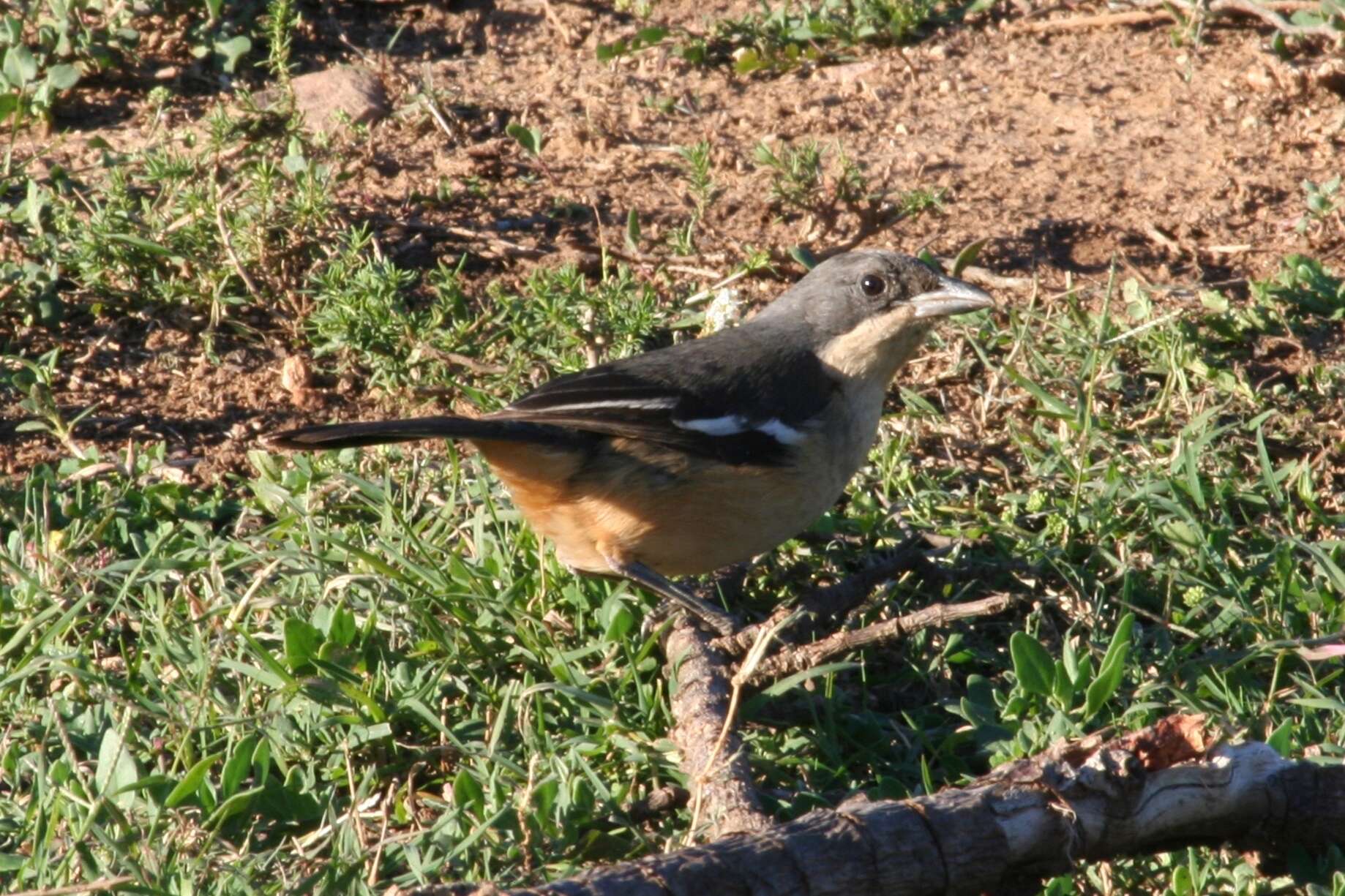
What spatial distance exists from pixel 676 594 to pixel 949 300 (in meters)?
1.48

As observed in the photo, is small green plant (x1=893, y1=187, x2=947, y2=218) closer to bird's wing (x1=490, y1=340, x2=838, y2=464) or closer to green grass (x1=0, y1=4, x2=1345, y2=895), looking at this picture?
green grass (x1=0, y1=4, x2=1345, y2=895)

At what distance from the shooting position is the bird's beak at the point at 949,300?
527 cm

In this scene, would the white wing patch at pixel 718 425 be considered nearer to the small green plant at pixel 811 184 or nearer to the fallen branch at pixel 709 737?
the fallen branch at pixel 709 737

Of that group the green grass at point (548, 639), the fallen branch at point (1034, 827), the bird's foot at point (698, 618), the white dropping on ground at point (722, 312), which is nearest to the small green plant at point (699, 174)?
the white dropping on ground at point (722, 312)

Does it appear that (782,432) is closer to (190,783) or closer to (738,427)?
(738,427)

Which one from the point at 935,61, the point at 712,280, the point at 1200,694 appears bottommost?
the point at 1200,694

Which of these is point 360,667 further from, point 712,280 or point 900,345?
point 712,280

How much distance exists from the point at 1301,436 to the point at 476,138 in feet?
13.0

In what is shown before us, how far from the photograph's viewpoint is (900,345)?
18.1 ft

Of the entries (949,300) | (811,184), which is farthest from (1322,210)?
(949,300)

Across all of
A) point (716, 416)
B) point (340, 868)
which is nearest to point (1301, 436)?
point (716, 416)

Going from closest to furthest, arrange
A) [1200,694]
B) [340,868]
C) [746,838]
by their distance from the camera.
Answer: [746,838] < [340,868] < [1200,694]

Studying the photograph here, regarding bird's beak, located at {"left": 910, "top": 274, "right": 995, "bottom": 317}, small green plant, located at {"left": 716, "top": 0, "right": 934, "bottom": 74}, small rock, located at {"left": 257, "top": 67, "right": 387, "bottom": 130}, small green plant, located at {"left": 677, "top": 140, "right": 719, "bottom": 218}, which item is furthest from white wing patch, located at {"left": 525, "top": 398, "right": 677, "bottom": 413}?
small green plant, located at {"left": 716, "top": 0, "right": 934, "bottom": 74}

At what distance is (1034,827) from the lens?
3.15 m
